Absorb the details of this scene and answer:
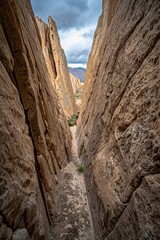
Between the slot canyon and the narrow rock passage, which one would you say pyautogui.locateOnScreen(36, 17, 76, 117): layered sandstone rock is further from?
the slot canyon

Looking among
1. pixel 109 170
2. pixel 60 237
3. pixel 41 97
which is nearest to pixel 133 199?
pixel 109 170

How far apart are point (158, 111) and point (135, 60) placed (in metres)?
1.38

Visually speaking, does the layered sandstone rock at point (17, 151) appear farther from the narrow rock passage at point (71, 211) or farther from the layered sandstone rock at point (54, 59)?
the layered sandstone rock at point (54, 59)

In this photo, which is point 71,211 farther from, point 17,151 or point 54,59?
point 54,59

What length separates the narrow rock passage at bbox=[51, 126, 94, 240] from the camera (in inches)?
136

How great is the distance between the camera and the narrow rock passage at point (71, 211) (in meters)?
3.44

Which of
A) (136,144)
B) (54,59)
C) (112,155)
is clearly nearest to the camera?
(136,144)

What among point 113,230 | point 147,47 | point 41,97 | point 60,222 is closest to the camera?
point 147,47

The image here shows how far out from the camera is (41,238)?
8.84 feet

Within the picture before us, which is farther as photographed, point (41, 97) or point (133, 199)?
point (41, 97)

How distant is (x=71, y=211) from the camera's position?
4074 mm

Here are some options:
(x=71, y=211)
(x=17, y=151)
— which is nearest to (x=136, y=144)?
(x=17, y=151)

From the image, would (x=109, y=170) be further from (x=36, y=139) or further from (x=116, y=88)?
(x=36, y=139)

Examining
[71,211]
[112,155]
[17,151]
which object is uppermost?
[17,151]
